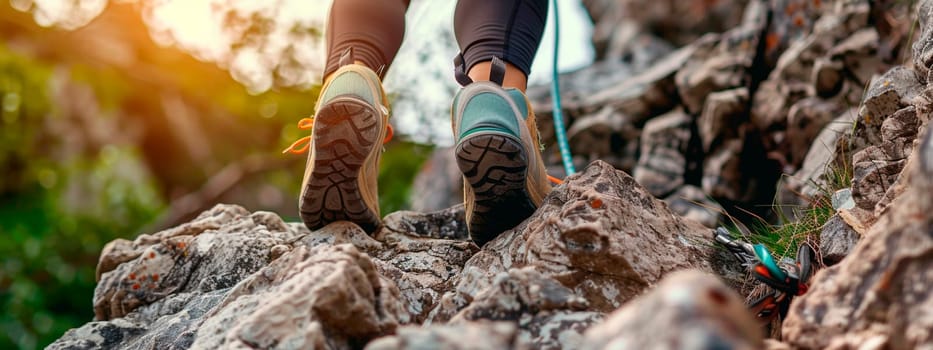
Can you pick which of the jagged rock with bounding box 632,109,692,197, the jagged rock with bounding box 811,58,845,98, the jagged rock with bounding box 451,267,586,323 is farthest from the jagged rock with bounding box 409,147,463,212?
the jagged rock with bounding box 451,267,586,323

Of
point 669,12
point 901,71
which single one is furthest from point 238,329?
point 669,12

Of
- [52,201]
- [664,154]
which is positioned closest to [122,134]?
[52,201]

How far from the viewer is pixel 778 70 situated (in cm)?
426

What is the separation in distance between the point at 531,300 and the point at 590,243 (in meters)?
0.31

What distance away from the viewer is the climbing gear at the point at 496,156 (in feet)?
6.01

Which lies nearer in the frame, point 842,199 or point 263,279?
point 263,279

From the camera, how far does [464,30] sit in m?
2.25

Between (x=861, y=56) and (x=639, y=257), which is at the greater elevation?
(x=861, y=56)

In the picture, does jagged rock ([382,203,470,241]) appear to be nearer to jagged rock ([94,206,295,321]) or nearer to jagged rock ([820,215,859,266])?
jagged rock ([94,206,295,321])

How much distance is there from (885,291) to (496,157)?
1.00 meters

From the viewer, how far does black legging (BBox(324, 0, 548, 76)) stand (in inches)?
85.0

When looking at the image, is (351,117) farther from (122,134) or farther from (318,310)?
(122,134)

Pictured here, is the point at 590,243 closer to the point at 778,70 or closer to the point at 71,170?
the point at 778,70

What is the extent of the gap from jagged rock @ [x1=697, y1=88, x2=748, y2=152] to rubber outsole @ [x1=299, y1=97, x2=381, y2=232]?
9.07 feet
